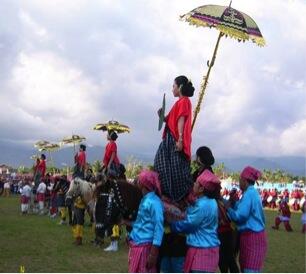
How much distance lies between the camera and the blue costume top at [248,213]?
613cm

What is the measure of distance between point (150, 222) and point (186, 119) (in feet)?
3.77

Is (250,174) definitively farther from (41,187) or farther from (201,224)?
(41,187)

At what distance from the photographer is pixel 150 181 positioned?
521 centimetres

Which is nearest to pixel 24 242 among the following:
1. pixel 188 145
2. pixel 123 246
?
pixel 123 246

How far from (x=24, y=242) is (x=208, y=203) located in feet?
29.3

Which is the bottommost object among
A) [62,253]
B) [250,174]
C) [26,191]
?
[62,253]

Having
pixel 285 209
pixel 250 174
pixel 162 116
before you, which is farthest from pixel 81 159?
pixel 162 116

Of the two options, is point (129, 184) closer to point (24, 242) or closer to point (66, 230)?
point (24, 242)

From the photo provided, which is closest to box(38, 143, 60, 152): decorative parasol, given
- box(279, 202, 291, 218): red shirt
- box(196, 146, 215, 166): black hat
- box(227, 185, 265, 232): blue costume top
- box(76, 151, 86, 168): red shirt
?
box(279, 202, 291, 218): red shirt

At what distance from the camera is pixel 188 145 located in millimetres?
5434

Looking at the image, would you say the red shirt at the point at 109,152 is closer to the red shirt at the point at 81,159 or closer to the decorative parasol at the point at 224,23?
the red shirt at the point at 81,159

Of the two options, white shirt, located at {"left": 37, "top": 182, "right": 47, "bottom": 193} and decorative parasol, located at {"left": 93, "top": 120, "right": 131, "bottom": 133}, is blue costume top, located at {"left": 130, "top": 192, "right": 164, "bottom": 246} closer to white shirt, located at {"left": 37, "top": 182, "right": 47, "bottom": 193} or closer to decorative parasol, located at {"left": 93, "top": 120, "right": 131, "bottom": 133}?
decorative parasol, located at {"left": 93, "top": 120, "right": 131, "bottom": 133}

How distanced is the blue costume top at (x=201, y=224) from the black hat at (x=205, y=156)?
64 centimetres

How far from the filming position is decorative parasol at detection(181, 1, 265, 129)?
6840mm
